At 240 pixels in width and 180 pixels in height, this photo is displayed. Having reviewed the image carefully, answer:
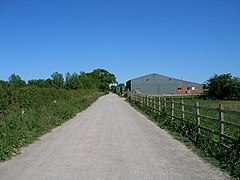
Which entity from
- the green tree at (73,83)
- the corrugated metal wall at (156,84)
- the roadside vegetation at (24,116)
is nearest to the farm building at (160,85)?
the corrugated metal wall at (156,84)

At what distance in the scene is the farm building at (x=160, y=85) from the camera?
274 ft

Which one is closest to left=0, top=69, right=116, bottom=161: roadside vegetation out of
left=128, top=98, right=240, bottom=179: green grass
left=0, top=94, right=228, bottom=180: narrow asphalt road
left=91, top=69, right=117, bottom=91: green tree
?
left=0, top=94, right=228, bottom=180: narrow asphalt road

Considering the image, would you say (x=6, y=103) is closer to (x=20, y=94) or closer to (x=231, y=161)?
(x=20, y=94)

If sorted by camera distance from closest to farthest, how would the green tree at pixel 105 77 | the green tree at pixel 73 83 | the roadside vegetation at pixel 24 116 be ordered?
1. the roadside vegetation at pixel 24 116
2. the green tree at pixel 73 83
3. the green tree at pixel 105 77

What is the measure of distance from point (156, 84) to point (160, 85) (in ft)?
3.75

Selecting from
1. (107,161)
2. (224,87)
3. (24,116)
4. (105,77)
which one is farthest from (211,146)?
(105,77)

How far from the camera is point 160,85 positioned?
274 feet

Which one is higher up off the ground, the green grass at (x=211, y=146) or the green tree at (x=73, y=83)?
the green tree at (x=73, y=83)

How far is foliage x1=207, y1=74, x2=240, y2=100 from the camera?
5756 cm

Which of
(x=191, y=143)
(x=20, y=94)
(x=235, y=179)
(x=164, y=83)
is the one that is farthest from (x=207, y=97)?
(x=235, y=179)

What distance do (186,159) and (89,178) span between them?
9.40 feet

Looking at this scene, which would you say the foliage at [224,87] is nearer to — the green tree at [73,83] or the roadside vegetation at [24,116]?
the green tree at [73,83]

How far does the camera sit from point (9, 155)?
8086 millimetres

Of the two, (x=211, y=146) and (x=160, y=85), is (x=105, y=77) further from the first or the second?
(x=211, y=146)
